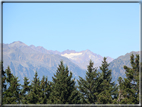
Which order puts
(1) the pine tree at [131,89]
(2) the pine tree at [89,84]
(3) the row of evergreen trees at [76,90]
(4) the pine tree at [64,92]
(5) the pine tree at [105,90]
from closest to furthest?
(1) the pine tree at [131,89]
(3) the row of evergreen trees at [76,90]
(5) the pine tree at [105,90]
(4) the pine tree at [64,92]
(2) the pine tree at [89,84]

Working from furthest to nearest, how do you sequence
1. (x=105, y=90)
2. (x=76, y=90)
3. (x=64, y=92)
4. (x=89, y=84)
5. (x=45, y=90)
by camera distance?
(x=89, y=84) < (x=45, y=90) < (x=76, y=90) < (x=105, y=90) < (x=64, y=92)

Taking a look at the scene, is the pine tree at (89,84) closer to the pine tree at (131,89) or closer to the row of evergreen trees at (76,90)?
the row of evergreen trees at (76,90)

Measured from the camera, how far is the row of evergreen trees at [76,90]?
13975mm

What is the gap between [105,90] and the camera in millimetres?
18875

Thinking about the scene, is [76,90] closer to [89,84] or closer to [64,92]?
[64,92]

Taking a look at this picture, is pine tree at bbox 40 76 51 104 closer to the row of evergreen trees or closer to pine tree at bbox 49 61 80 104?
the row of evergreen trees

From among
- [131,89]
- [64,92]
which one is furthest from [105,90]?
[131,89]

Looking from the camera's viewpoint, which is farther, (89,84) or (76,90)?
(89,84)

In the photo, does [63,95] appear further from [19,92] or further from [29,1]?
[29,1]

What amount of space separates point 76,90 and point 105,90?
240 cm

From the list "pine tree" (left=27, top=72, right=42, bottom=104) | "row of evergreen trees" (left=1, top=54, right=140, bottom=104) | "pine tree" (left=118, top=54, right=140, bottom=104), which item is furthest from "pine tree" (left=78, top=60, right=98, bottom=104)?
"pine tree" (left=118, top=54, right=140, bottom=104)

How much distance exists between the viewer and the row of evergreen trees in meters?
14.0

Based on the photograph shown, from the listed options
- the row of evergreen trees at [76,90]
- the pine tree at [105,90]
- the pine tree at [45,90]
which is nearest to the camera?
the row of evergreen trees at [76,90]

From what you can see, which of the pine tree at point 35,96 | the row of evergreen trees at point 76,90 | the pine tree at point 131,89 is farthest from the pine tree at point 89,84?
the pine tree at point 131,89
